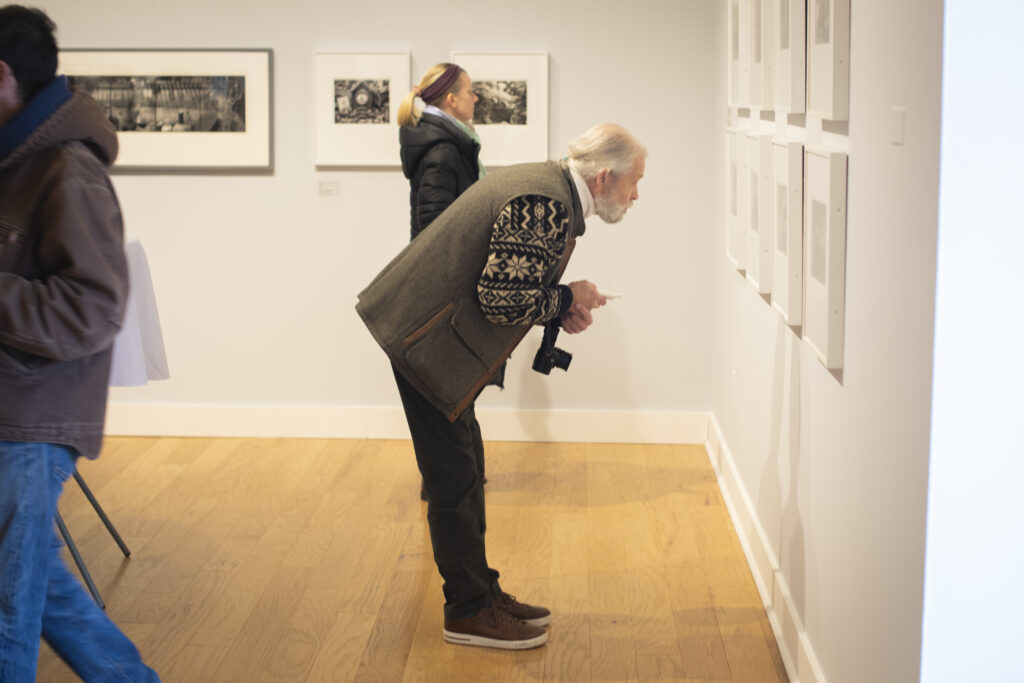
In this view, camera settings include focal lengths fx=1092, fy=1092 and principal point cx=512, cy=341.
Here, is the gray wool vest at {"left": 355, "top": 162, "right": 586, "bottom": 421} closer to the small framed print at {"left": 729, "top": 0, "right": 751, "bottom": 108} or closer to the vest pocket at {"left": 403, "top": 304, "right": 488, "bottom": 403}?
the vest pocket at {"left": 403, "top": 304, "right": 488, "bottom": 403}

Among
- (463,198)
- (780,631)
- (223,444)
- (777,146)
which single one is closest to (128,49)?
(223,444)

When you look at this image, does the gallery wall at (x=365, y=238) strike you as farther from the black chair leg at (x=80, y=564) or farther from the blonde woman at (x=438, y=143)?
the black chair leg at (x=80, y=564)

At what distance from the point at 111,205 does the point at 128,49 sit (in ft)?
12.0

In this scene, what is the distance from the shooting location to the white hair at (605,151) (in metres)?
3.09

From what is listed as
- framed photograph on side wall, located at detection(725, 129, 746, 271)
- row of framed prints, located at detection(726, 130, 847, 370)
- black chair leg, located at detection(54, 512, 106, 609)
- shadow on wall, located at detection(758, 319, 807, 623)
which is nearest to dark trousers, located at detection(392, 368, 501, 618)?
shadow on wall, located at detection(758, 319, 807, 623)

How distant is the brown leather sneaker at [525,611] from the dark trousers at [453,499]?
2.3 inches

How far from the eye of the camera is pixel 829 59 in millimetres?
2631

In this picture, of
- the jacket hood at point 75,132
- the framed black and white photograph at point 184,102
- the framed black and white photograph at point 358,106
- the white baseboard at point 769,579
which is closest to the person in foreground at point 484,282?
the jacket hood at point 75,132

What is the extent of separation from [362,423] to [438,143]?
1.93m

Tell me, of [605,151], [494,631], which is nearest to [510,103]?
[605,151]

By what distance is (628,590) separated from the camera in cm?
383

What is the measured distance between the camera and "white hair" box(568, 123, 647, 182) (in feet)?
10.2

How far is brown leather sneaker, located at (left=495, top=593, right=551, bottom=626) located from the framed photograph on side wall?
1.55m

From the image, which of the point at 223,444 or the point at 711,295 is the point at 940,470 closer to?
the point at 711,295
